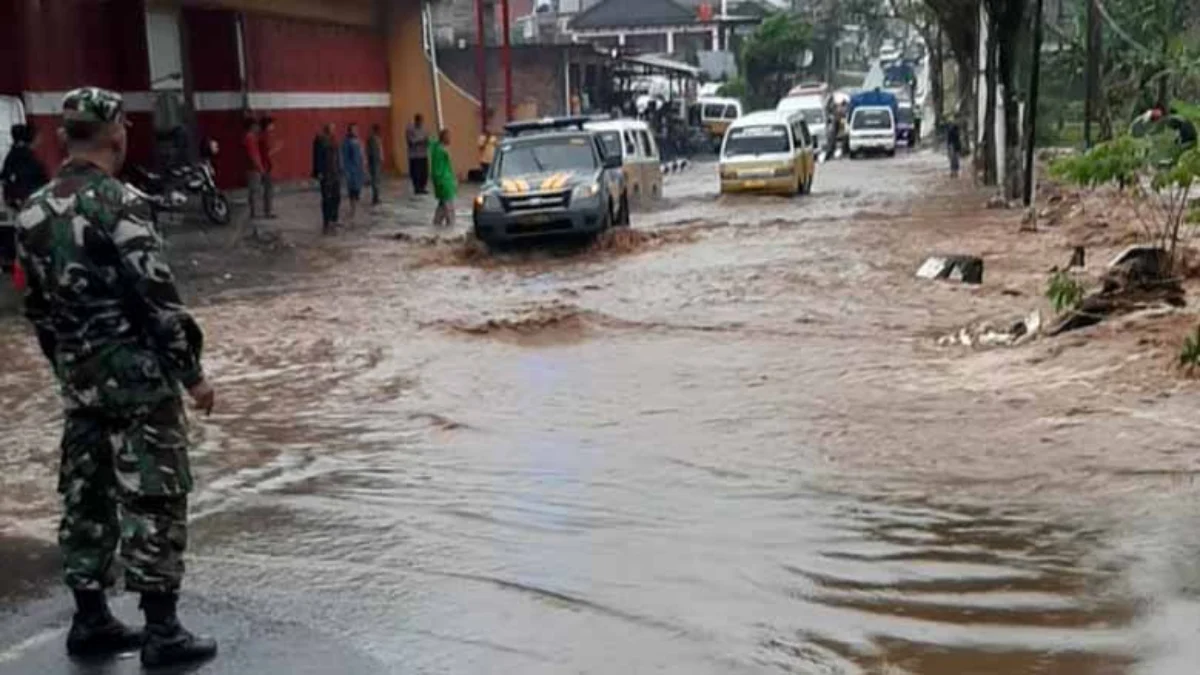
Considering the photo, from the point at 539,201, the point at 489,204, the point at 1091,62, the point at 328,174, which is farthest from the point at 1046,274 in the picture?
the point at 1091,62

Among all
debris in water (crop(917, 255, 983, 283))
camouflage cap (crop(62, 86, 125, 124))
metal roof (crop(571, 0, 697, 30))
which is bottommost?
debris in water (crop(917, 255, 983, 283))

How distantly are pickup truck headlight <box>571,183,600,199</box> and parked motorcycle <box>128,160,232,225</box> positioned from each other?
6.67m

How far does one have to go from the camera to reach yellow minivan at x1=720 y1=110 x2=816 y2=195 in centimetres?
2939

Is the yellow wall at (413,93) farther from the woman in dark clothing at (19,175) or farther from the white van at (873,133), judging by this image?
the woman in dark clothing at (19,175)

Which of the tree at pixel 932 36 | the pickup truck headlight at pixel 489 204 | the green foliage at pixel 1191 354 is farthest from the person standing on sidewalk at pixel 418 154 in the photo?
the tree at pixel 932 36

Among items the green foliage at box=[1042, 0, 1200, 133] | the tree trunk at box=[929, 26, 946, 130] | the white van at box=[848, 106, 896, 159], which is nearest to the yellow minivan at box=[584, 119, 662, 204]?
the green foliage at box=[1042, 0, 1200, 133]

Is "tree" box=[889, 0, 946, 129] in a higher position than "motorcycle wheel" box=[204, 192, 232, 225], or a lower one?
higher

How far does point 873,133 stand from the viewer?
161 ft

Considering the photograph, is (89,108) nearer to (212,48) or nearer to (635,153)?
(635,153)

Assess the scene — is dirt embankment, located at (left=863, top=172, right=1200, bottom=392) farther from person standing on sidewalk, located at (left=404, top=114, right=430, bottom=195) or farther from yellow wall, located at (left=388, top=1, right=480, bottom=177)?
yellow wall, located at (left=388, top=1, right=480, bottom=177)

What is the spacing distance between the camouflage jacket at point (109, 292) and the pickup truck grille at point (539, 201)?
14.8 metres

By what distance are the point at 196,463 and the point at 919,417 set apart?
13.8 ft

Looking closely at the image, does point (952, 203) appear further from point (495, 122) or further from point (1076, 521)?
point (1076, 521)

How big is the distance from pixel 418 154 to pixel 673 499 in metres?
23.6
